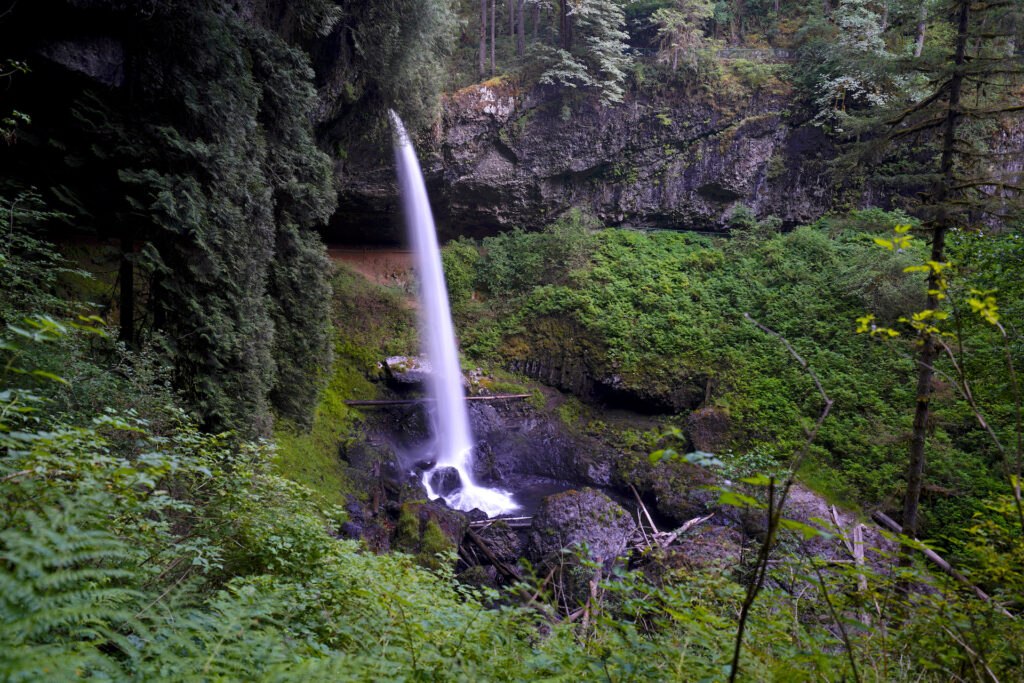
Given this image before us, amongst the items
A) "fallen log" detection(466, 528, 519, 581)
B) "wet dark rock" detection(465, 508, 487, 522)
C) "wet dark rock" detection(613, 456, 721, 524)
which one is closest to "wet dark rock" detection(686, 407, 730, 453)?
"wet dark rock" detection(613, 456, 721, 524)

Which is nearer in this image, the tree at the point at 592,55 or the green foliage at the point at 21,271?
the green foliage at the point at 21,271

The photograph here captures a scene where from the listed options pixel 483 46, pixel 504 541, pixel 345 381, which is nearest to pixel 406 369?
pixel 345 381

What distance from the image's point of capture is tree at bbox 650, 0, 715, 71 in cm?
1589

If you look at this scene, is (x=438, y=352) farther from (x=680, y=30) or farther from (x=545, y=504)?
(x=680, y=30)

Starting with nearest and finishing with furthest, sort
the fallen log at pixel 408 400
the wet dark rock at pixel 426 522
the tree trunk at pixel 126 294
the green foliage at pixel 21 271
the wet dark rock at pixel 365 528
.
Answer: the green foliage at pixel 21 271, the tree trunk at pixel 126 294, the wet dark rock at pixel 365 528, the wet dark rock at pixel 426 522, the fallen log at pixel 408 400

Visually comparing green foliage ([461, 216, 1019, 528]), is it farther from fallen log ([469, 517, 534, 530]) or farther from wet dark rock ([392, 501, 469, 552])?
wet dark rock ([392, 501, 469, 552])

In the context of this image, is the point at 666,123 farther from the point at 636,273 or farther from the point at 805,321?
the point at 805,321

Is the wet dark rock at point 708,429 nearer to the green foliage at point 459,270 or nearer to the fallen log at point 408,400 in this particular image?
the fallen log at point 408,400

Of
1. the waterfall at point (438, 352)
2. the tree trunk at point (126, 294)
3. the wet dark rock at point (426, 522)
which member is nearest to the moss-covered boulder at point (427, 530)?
the wet dark rock at point (426, 522)

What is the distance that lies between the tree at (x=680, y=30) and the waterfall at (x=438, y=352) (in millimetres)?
9162

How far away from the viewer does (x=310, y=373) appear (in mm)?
8031

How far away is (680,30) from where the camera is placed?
16.3 metres

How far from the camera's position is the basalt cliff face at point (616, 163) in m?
15.0

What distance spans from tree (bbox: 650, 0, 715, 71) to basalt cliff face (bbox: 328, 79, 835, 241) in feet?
4.77
